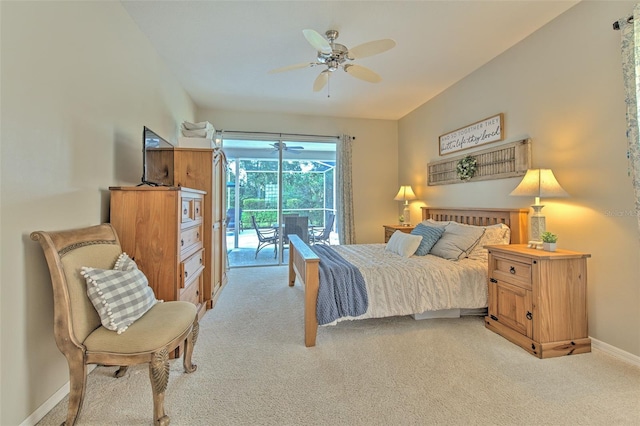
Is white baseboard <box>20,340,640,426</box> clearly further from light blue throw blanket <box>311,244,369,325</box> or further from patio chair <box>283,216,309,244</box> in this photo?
patio chair <box>283,216,309,244</box>

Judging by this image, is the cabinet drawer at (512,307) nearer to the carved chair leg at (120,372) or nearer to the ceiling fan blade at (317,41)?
the ceiling fan blade at (317,41)

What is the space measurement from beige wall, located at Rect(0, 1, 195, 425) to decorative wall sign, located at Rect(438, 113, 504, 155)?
3762 millimetres

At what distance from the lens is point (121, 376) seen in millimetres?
1863

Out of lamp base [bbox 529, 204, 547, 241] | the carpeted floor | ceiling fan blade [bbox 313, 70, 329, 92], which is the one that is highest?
ceiling fan blade [bbox 313, 70, 329, 92]

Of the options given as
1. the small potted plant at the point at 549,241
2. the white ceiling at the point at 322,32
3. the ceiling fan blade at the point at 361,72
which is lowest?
the small potted plant at the point at 549,241

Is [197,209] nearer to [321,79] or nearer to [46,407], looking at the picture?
[46,407]

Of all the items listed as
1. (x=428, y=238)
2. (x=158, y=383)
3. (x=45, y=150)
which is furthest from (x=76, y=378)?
(x=428, y=238)

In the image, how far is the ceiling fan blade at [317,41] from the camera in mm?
2036

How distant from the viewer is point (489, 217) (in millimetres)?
3270

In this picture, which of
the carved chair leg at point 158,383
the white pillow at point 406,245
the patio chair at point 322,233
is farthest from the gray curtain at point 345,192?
the carved chair leg at point 158,383

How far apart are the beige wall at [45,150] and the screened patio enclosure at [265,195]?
9.73 ft

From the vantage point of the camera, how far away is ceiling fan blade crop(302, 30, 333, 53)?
204 centimetres

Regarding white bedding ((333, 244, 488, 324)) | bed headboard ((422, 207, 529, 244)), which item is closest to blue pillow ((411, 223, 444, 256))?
white bedding ((333, 244, 488, 324))

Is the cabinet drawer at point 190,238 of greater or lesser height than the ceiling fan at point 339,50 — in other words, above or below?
below
